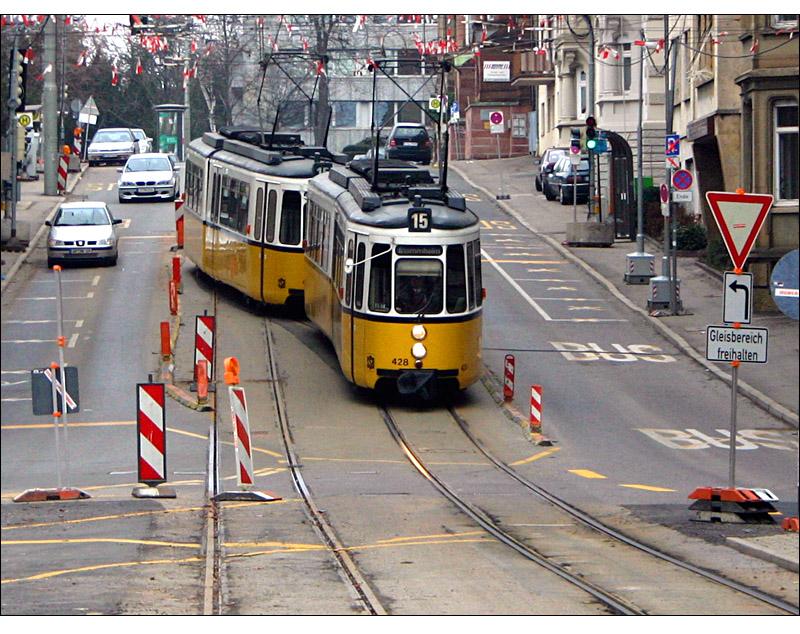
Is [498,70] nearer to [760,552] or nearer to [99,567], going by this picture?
[760,552]

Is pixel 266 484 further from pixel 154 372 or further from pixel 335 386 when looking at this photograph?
pixel 335 386

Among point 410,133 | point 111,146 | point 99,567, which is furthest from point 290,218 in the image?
point 99,567

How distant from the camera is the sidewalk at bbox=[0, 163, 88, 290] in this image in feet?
43.9

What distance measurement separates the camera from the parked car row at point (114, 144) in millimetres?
17328

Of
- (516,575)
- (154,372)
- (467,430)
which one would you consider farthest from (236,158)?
(516,575)

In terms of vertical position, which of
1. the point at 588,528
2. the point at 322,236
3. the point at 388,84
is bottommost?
the point at 588,528

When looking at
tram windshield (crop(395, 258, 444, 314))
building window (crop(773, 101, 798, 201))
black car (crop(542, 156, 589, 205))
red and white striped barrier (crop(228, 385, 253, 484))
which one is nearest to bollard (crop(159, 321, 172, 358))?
red and white striped barrier (crop(228, 385, 253, 484))

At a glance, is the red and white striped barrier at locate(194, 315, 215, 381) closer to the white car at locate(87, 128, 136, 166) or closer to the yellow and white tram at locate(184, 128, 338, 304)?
the yellow and white tram at locate(184, 128, 338, 304)

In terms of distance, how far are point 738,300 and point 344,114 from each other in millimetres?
6964

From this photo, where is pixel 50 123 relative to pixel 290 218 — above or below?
above

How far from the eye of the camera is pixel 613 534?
48.3ft

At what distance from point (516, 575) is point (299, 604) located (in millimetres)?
2034

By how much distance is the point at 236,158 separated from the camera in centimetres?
2008

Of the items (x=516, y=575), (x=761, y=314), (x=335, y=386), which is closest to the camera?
(x=516, y=575)
